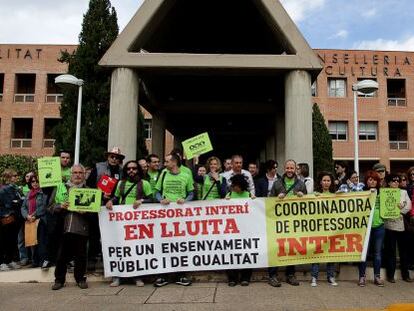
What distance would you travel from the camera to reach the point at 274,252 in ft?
24.2

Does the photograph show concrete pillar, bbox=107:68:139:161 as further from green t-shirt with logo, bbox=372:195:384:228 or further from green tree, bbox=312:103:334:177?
green tree, bbox=312:103:334:177

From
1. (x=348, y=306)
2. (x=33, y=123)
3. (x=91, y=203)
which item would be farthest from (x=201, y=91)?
(x=33, y=123)

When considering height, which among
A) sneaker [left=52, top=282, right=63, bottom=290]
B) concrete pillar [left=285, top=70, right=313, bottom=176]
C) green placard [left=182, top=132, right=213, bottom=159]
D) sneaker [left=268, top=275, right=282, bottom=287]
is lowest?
sneaker [left=52, top=282, right=63, bottom=290]

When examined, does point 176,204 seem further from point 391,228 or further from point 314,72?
point 314,72

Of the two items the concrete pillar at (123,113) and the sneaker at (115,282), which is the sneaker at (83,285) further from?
the concrete pillar at (123,113)

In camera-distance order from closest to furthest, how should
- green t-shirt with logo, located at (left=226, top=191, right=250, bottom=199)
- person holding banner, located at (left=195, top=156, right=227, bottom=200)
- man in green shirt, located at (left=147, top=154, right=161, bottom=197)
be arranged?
green t-shirt with logo, located at (left=226, top=191, right=250, bottom=199)
person holding banner, located at (left=195, top=156, right=227, bottom=200)
man in green shirt, located at (left=147, top=154, right=161, bottom=197)

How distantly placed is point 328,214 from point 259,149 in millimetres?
15969

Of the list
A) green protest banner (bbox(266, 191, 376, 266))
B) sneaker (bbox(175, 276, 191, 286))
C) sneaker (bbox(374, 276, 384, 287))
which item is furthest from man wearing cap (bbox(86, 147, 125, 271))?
sneaker (bbox(374, 276, 384, 287))

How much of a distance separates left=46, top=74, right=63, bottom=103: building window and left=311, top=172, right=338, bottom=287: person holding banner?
3280 centimetres

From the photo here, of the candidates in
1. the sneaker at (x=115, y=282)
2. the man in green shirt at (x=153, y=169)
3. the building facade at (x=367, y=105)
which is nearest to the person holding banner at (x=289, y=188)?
the man in green shirt at (x=153, y=169)

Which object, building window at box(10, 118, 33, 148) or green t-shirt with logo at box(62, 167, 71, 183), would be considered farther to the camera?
building window at box(10, 118, 33, 148)

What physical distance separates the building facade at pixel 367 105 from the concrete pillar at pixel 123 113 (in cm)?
2877

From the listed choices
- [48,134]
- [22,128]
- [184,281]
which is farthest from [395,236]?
Result: [22,128]

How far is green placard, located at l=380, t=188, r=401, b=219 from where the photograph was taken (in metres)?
7.32
